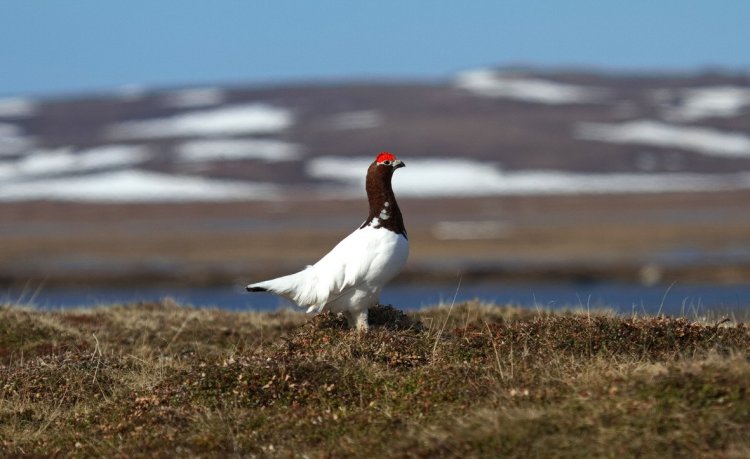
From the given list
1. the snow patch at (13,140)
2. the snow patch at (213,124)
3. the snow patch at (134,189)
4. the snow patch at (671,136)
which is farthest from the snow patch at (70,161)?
the snow patch at (671,136)

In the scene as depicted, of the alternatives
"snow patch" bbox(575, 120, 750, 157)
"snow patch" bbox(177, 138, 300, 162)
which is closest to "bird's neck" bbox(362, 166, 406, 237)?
"snow patch" bbox(177, 138, 300, 162)

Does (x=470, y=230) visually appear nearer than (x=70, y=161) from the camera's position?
Yes

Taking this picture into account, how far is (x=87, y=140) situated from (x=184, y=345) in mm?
135674

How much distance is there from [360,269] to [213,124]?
486 feet

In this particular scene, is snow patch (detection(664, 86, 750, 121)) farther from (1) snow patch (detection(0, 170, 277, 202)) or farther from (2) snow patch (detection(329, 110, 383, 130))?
(1) snow patch (detection(0, 170, 277, 202))

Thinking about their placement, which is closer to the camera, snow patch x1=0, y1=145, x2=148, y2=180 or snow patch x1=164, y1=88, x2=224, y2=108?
snow patch x1=0, y1=145, x2=148, y2=180

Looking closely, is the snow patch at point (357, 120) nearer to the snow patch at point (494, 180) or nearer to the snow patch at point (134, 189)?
the snow patch at point (494, 180)

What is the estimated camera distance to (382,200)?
10.8 m

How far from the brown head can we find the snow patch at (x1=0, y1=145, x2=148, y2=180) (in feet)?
390

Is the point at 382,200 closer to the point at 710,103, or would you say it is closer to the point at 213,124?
the point at 213,124

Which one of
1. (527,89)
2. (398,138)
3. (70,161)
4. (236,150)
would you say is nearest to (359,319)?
(398,138)

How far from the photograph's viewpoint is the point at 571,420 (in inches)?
300

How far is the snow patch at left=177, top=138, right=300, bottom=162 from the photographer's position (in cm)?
13238

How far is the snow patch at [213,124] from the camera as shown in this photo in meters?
149
